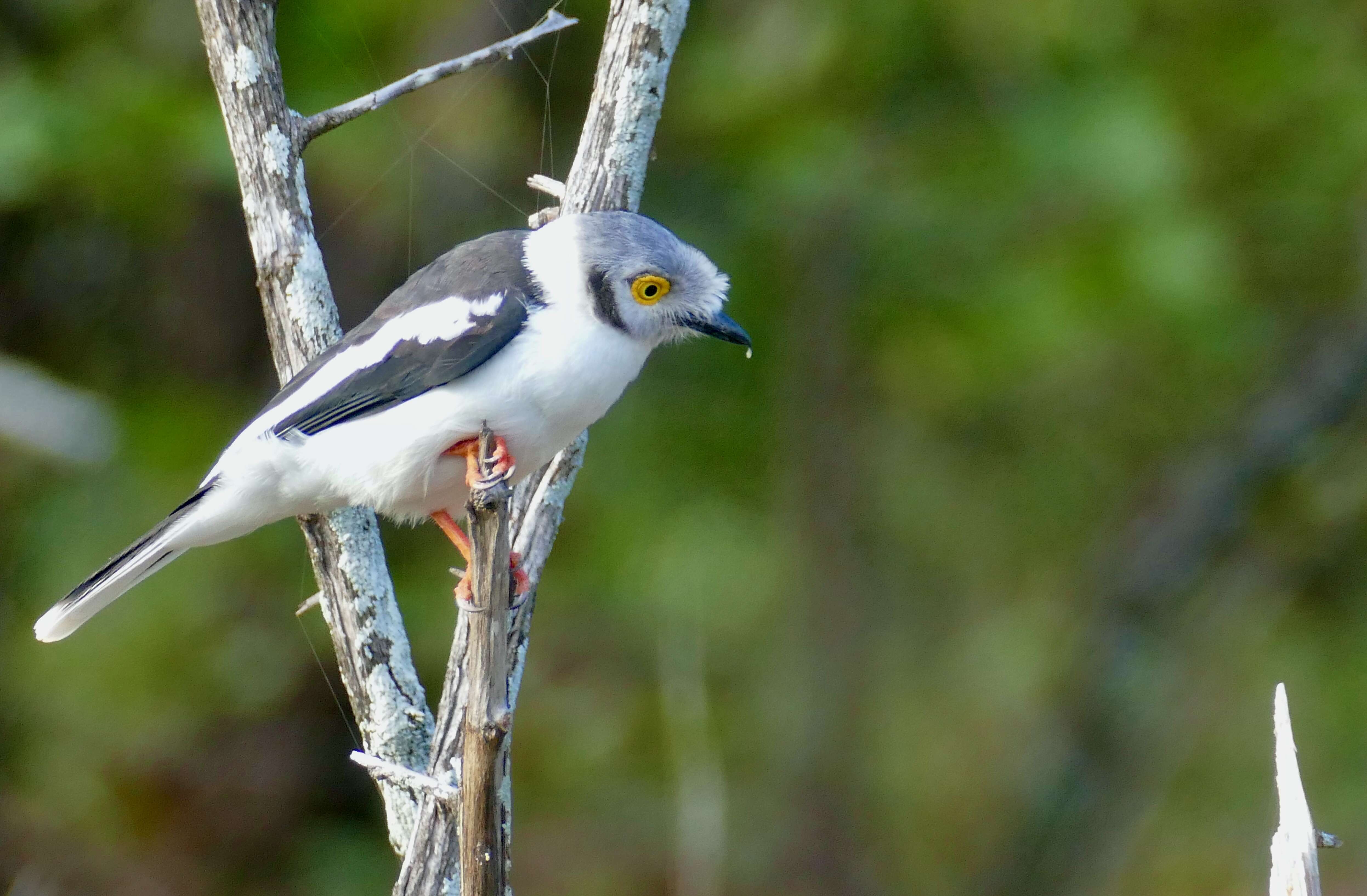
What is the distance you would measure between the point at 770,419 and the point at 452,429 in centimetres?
437

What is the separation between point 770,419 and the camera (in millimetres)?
7051

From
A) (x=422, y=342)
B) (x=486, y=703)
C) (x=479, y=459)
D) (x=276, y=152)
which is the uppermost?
(x=276, y=152)

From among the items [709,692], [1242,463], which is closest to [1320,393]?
[1242,463]

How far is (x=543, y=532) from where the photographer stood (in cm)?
329

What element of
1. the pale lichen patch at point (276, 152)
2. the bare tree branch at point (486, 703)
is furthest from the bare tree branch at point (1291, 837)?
the pale lichen patch at point (276, 152)

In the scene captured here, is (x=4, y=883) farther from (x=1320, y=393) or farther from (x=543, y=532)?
(x=1320, y=393)

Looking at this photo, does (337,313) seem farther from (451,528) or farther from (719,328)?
(719,328)

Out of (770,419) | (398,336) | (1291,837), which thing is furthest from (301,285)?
(770,419)

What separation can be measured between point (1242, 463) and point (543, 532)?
4.70 meters

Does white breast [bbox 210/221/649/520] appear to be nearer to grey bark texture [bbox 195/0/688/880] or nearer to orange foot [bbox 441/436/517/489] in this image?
orange foot [bbox 441/436/517/489]

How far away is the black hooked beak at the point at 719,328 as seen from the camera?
3.11 m

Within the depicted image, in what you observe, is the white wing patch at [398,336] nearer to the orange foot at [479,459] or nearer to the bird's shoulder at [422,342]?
the bird's shoulder at [422,342]

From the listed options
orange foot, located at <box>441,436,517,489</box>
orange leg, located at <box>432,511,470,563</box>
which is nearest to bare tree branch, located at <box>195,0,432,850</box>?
orange leg, located at <box>432,511,470,563</box>

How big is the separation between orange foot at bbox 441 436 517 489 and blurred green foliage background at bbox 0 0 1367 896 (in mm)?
2325
